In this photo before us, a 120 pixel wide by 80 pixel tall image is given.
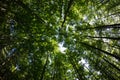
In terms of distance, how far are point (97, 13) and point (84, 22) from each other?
4.82ft

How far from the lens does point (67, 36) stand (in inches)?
511

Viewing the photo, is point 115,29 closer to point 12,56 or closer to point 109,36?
point 109,36

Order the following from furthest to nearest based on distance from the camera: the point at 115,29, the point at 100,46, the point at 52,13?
the point at 100,46, the point at 115,29, the point at 52,13

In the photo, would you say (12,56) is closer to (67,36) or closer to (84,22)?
(67,36)

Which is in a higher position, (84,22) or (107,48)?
(84,22)

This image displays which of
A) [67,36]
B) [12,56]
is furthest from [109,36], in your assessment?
[12,56]

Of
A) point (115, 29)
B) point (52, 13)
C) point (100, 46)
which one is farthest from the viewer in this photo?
point (100, 46)

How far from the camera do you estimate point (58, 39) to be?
13.0m

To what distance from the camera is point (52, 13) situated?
10992 mm

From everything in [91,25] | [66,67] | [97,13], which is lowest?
[66,67]

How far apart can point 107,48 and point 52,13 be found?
5906 mm

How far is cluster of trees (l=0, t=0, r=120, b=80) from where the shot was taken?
33.3ft

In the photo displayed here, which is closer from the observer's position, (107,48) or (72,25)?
(72,25)

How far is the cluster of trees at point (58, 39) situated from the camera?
10148mm
